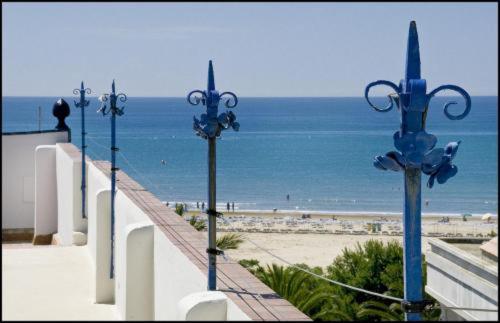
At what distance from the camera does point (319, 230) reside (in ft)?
166

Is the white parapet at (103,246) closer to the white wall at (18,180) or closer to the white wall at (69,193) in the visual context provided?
the white wall at (69,193)

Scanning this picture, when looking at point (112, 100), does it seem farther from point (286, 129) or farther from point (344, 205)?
point (286, 129)

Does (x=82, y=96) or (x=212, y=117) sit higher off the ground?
(x=82, y=96)

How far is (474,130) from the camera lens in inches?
5768

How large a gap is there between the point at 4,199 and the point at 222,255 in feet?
33.2

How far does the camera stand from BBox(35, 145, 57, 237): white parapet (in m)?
15.0

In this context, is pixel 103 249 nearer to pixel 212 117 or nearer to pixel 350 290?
pixel 212 117

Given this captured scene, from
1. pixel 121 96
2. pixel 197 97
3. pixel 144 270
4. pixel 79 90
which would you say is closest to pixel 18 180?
pixel 79 90

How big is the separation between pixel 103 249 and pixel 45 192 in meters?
5.55

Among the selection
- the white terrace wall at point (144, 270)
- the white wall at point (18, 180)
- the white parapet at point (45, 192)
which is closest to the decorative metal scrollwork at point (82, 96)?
the white parapet at point (45, 192)

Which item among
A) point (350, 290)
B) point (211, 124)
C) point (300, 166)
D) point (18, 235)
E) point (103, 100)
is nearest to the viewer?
point (211, 124)

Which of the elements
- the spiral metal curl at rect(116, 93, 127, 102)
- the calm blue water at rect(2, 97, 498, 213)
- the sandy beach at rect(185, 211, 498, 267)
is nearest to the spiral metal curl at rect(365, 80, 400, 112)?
the spiral metal curl at rect(116, 93, 127, 102)

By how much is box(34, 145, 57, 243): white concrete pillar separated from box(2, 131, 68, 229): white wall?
71 centimetres

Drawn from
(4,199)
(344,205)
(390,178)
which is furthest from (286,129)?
(4,199)
